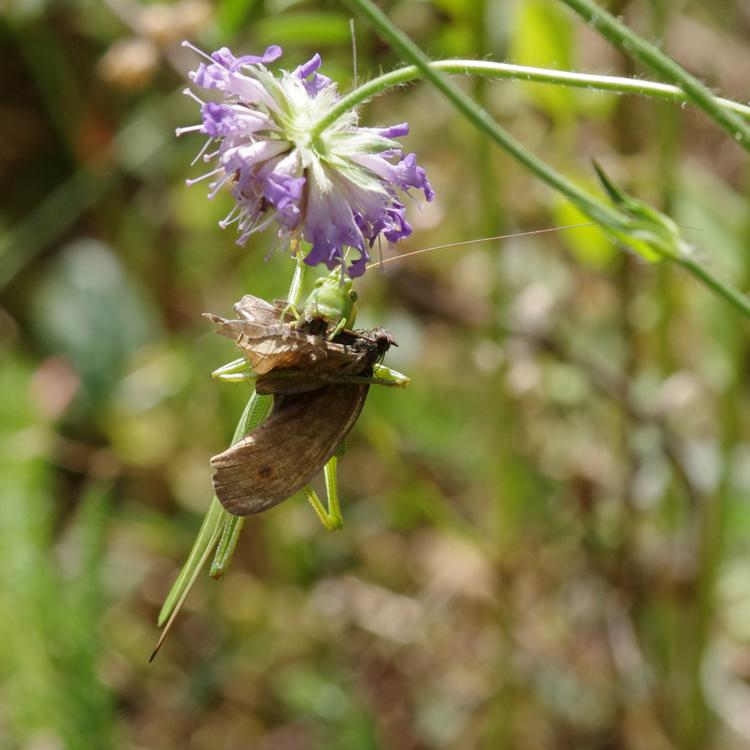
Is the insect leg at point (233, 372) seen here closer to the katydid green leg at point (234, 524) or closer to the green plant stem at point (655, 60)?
the katydid green leg at point (234, 524)

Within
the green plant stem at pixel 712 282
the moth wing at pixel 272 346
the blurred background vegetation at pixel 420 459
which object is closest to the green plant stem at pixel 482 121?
the green plant stem at pixel 712 282

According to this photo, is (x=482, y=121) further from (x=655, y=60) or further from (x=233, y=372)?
(x=233, y=372)

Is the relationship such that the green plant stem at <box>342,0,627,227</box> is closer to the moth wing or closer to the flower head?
the flower head

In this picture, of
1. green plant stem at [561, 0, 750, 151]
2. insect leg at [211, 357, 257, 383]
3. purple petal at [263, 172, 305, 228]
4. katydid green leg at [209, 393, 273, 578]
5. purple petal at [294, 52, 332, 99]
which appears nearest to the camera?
green plant stem at [561, 0, 750, 151]

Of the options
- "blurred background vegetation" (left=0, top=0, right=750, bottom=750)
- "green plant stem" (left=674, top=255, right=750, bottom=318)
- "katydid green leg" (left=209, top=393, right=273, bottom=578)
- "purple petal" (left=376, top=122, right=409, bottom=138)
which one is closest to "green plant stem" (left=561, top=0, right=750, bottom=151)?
"green plant stem" (left=674, top=255, right=750, bottom=318)

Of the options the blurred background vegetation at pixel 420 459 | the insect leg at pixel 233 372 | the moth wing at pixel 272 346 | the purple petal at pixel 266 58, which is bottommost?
the blurred background vegetation at pixel 420 459

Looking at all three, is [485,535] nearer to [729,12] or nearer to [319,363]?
[319,363]

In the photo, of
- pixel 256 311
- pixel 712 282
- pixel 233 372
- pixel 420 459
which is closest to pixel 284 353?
pixel 256 311

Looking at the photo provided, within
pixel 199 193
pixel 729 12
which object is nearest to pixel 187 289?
pixel 199 193
